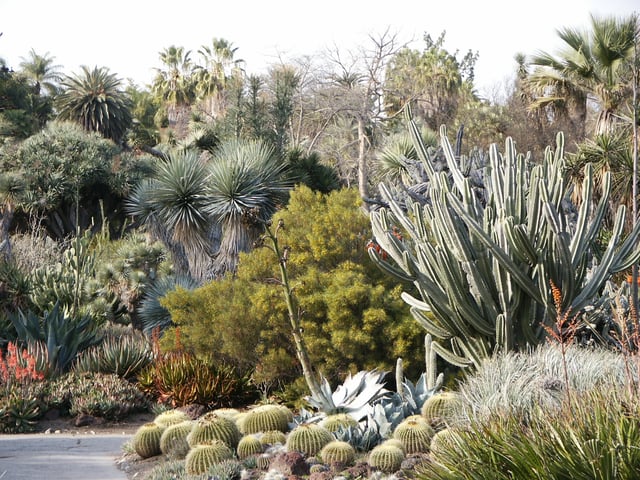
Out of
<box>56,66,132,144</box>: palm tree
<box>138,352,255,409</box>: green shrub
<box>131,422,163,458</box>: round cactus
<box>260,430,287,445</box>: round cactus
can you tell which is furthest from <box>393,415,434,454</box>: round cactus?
<box>56,66,132,144</box>: palm tree

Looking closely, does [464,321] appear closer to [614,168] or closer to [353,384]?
[353,384]

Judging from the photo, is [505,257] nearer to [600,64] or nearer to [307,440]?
[307,440]

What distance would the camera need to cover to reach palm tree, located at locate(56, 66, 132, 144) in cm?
3172

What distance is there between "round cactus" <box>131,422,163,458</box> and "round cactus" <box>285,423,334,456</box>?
61.2 inches

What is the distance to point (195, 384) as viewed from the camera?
1057 cm

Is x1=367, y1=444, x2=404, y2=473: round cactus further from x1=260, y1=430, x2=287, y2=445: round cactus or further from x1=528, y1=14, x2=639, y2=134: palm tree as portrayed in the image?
x1=528, y1=14, x2=639, y2=134: palm tree

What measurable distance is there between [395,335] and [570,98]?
1309 cm

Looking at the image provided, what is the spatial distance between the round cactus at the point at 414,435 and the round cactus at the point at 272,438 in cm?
108

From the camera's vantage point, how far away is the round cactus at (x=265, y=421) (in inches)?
302

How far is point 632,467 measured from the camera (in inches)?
148

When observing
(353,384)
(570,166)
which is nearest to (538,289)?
(353,384)

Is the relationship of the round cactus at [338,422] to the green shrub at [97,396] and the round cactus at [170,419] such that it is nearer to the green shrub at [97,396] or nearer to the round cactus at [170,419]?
the round cactus at [170,419]

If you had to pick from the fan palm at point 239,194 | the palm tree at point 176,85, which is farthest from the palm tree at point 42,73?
the fan palm at point 239,194

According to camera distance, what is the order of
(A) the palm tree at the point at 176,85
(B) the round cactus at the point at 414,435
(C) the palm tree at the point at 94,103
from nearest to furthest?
1. (B) the round cactus at the point at 414,435
2. (C) the palm tree at the point at 94,103
3. (A) the palm tree at the point at 176,85
